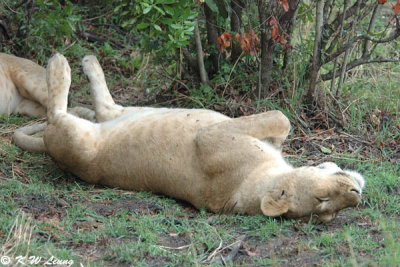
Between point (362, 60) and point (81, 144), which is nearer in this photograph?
point (81, 144)

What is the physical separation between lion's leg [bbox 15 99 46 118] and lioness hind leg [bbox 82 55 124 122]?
3.44ft

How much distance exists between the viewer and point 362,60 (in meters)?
5.96

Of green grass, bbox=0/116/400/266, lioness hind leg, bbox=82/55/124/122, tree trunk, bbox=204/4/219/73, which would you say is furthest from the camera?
tree trunk, bbox=204/4/219/73

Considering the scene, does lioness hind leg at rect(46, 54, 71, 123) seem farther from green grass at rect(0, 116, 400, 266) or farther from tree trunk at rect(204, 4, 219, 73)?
tree trunk at rect(204, 4, 219, 73)

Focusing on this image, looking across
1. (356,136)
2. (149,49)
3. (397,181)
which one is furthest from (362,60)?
(149,49)

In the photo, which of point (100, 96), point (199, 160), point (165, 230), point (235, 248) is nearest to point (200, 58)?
point (100, 96)

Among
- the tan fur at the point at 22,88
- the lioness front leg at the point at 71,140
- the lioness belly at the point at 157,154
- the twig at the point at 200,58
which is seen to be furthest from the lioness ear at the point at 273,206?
the tan fur at the point at 22,88

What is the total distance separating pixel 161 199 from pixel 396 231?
1701 mm

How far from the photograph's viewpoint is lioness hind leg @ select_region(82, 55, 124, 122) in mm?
5535

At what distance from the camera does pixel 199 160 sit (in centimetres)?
450

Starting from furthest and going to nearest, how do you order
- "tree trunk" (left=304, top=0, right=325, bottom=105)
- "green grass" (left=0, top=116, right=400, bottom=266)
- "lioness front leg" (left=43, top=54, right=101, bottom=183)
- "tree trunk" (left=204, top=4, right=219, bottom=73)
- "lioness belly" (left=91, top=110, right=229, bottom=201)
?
1. "tree trunk" (left=204, top=4, right=219, bottom=73)
2. "tree trunk" (left=304, top=0, right=325, bottom=105)
3. "lioness front leg" (left=43, top=54, right=101, bottom=183)
4. "lioness belly" (left=91, top=110, right=229, bottom=201)
5. "green grass" (left=0, top=116, right=400, bottom=266)

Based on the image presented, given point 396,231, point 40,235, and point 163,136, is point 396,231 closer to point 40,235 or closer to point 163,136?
point 163,136

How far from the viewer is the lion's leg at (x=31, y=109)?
257 inches

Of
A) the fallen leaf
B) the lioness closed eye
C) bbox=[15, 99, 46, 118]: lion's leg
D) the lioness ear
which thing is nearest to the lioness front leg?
the lioness closed eye
